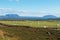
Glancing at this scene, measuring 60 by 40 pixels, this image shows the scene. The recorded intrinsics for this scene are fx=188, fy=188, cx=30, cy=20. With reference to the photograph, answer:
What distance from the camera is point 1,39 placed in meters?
35.4

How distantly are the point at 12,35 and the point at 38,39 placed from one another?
5578 millimetres

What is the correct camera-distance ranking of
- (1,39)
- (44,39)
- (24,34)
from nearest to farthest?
(1,39) → (44,39) → (24,34)

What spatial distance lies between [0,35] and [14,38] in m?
2.93

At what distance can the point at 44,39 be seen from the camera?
132 ft

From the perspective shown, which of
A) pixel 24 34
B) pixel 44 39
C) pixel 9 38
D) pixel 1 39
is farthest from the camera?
pixel 24 34

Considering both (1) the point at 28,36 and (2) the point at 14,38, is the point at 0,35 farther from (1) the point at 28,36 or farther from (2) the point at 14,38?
(1) the point at 28,36

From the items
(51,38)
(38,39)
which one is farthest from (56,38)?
(38,39)

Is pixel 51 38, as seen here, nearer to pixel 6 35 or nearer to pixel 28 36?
pixel 28 36

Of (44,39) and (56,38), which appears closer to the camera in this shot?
(44,39)

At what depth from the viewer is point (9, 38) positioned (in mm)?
37750

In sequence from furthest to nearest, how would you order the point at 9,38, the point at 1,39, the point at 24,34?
the point at 24,34, the point at 9,38, the point at 1,39

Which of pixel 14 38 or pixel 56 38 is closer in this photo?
pixel 14 38

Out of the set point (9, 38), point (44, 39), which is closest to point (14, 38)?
point (9, 38)

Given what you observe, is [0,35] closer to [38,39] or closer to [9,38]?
[9,38]
